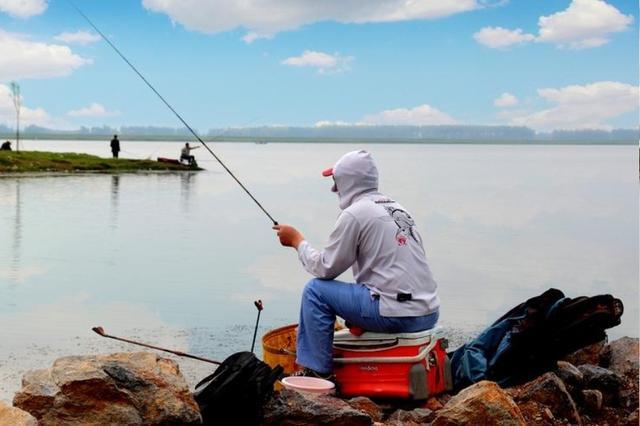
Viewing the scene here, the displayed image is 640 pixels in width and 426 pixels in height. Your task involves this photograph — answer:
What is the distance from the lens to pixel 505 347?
198 inches

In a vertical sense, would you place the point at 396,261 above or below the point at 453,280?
above

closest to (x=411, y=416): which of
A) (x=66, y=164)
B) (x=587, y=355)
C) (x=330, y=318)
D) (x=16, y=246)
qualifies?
(x=330, y=318)

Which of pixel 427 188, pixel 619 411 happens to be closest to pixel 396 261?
pixel 619 411

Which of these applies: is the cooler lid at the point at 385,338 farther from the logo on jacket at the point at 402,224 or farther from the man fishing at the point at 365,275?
the logo on jacket at the point at 402,224

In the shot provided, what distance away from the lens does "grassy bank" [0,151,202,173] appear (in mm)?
27812

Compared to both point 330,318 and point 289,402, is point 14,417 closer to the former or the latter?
point 289,402

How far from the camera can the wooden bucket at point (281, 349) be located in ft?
16.4

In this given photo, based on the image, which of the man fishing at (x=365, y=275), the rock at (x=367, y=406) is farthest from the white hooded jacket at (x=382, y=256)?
the rock at (x=367, y=406)

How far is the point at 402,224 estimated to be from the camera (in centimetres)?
462

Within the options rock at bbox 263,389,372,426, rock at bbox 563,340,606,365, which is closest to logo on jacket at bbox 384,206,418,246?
rock at bbox 263,389,372,426

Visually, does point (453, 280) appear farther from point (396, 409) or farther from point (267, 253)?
point (396, 409)

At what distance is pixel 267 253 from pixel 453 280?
9.51 ft

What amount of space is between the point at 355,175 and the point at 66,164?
2743cm

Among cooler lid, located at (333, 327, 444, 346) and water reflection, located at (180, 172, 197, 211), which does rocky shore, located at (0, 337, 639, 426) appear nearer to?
cooler lid, located at (333, 327, 444, 346)
